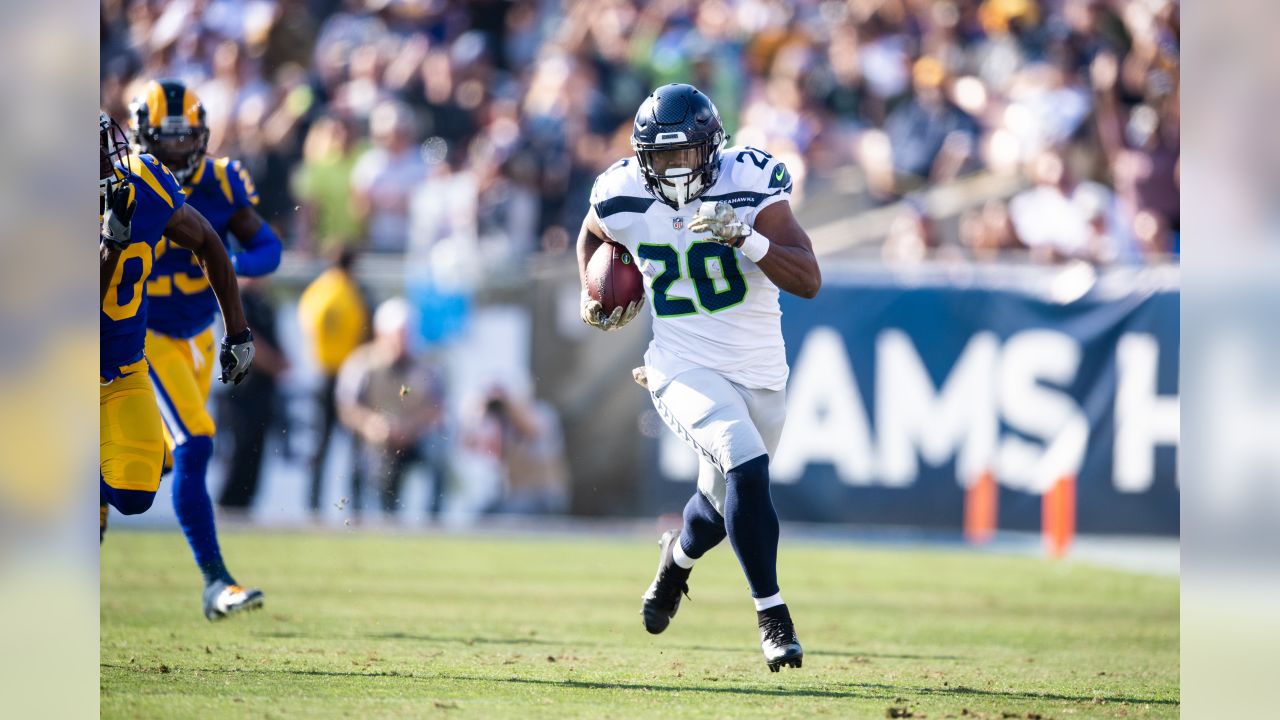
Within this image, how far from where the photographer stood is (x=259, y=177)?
42.8ft

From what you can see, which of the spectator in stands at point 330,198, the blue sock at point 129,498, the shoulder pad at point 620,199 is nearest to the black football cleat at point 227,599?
the blue sock at point 129,498

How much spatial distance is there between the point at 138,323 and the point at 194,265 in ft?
3.42

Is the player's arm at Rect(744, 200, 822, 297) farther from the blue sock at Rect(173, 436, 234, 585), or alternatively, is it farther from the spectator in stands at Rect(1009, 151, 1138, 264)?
the spectator in stands at Rect(1009, 151, 1138, 264)

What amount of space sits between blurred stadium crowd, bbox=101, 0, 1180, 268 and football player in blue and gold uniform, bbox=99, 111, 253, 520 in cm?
598

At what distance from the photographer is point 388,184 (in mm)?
12656

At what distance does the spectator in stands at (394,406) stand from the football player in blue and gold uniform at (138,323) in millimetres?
4899

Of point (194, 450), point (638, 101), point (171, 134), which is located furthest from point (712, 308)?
point (638, 101)

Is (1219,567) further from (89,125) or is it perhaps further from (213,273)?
(213,273)

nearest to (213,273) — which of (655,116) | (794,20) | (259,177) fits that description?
(655,116)

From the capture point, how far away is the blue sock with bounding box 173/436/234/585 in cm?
687

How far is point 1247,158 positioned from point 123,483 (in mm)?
4275

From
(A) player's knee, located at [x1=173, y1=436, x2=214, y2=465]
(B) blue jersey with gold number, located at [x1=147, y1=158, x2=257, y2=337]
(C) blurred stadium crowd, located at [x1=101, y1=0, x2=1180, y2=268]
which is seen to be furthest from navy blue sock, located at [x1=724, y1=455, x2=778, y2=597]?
(C) blurred stadium crowd, located at [x1=101, y1=0, x2=1180, y2=268]

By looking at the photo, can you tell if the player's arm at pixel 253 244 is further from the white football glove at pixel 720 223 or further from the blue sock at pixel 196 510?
the white football glove at pixel 720 223

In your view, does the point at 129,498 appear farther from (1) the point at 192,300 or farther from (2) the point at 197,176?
(2) the point at 197,176
